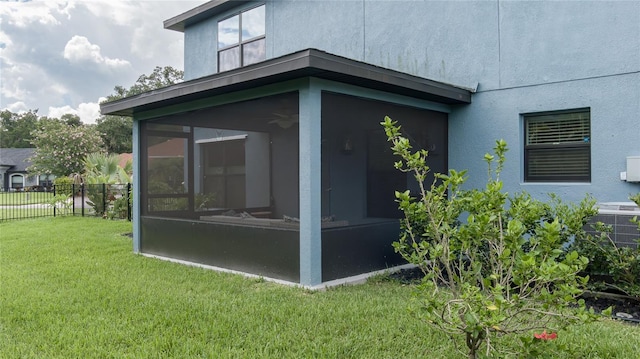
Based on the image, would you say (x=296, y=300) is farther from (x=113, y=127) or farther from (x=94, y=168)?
(x=113, y=127)

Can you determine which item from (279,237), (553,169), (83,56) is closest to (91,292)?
(279,237)

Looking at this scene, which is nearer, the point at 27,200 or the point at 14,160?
the point at 27,200

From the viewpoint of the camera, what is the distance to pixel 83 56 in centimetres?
2027

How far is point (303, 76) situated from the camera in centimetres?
528

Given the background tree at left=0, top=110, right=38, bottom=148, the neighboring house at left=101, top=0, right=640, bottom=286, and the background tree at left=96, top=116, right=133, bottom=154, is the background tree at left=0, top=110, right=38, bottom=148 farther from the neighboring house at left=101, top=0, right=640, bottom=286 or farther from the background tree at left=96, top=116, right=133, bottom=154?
the neighboring house at left=101, top=0, right=640, bottom=286

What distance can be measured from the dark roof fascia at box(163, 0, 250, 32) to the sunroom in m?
4.20

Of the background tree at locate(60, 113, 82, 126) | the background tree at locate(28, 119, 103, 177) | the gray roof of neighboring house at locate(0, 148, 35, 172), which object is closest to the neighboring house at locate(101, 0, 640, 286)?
the background tree at locate(28, 119, 103, 177)

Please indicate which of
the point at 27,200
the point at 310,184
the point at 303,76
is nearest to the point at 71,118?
the point at 27,200

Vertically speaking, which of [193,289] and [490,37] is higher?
[490,37]

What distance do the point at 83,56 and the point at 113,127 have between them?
2114 cm

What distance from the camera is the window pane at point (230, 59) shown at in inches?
421

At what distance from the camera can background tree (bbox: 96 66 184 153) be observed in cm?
3997

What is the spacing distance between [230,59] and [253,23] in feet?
3.26

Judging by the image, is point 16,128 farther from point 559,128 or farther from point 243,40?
point 559,128
